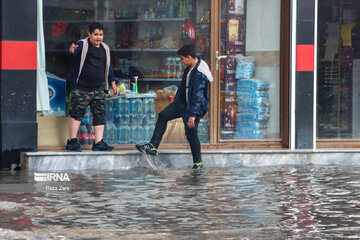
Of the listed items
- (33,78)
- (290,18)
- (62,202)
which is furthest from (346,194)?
(33,78)

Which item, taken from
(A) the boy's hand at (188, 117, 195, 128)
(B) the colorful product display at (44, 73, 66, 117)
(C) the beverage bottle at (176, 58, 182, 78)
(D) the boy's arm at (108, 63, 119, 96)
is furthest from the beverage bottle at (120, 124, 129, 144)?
(A) the boy's hand at (188, 117, 195, 128)

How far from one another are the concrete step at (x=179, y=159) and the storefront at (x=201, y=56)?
1.84 ft

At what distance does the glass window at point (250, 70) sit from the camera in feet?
41.3

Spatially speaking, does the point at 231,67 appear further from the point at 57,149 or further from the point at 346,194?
the point at 346,194

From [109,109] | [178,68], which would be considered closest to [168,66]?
[178,68]

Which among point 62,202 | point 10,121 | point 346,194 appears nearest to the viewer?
point 62,202

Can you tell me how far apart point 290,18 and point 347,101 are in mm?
1727

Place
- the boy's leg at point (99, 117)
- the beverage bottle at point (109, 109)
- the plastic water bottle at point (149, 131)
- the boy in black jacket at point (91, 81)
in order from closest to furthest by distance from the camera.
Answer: the boy in black jacket at point (91, 81)
the boy's leg at point (99, 117)
the beverage bottle at point (109, 109)
the plastic water bottle at point (149, 131)

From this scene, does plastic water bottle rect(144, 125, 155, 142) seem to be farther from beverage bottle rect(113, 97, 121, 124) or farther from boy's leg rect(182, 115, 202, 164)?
boy's leg rect(182, 115, 202, 164)

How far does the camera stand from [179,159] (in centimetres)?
1173

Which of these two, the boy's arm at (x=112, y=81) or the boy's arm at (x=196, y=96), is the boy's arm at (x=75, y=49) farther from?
the boy's arm at (x=196, y=96)

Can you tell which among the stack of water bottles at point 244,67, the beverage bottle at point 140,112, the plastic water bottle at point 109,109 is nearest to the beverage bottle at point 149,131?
the beverage bottle at point 140,112

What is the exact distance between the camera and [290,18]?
12312 mm

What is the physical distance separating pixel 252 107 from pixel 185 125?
195cm
